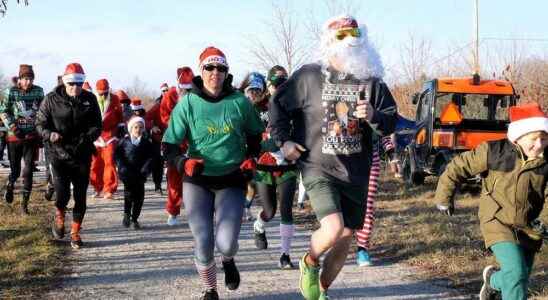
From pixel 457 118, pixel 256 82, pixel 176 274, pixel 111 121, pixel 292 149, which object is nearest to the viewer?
pixel 292 149

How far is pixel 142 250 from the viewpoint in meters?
7.64

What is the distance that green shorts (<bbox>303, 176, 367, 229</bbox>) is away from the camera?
4.88 m

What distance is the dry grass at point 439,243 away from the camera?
6.32 meters

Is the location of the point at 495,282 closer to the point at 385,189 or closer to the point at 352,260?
the point at 352,260

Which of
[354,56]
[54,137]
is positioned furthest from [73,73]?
[354,56]

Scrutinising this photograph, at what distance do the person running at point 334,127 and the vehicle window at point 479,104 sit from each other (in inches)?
346

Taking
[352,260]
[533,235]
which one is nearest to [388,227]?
[352,260]

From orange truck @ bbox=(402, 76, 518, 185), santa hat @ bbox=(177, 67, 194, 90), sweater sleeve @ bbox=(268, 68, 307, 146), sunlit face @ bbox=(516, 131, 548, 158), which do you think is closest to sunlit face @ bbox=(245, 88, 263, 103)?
santa hat @ bbox=(177, 67, 194, 90)

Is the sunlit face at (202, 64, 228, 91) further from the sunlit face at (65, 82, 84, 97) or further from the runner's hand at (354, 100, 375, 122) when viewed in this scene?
the sunlit face at (65, 82, 84, 97)

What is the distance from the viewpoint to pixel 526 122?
182 inches

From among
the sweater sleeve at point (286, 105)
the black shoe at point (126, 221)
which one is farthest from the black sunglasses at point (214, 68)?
the black shoe at point (126, 221)

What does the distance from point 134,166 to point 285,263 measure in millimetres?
3192

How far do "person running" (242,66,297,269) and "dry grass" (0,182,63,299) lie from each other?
79.7 inches

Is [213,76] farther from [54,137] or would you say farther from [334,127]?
[54,137]
